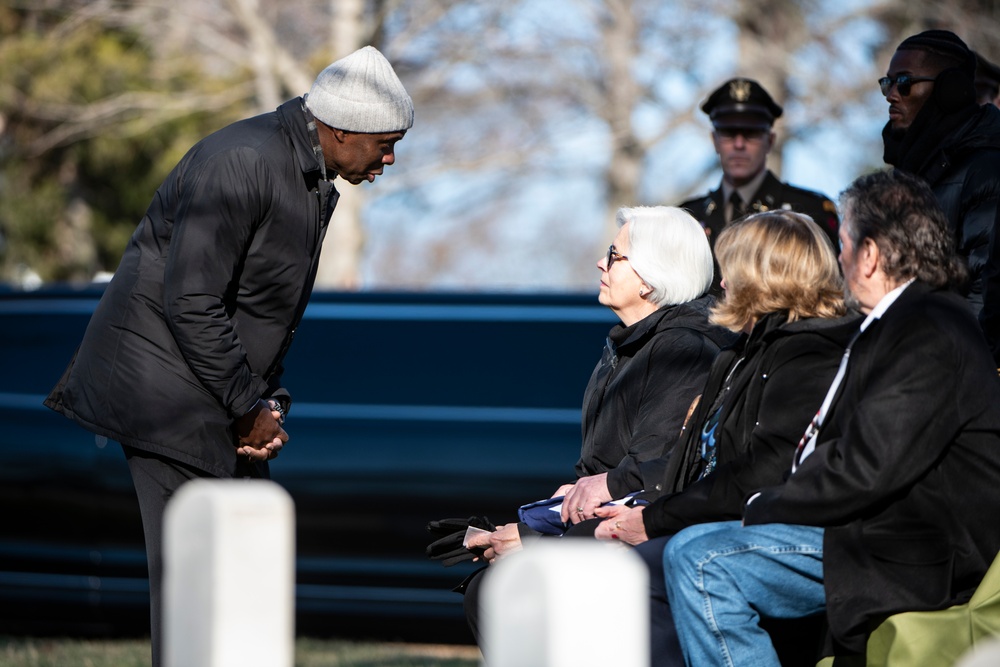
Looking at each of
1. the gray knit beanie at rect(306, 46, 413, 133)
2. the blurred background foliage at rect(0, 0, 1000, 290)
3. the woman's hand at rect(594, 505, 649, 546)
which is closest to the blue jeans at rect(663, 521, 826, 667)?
the woman's hand at rect(594, 505, 649, 546)

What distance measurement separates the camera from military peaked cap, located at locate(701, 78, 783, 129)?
19.2ft

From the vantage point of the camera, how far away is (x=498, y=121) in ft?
71.7

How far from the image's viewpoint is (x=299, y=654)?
6438mm

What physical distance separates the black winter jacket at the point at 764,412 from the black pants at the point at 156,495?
1.40m

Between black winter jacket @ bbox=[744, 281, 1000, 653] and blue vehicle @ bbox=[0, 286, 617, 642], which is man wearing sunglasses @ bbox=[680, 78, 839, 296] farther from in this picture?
black winter jacket @ bbox=[744, 281, 1000, 653]

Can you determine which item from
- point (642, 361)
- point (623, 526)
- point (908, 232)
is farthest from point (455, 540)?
point (908, 232)

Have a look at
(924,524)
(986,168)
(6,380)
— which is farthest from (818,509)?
(6,380)

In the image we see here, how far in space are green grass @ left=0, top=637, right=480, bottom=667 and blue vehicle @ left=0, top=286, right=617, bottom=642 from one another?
0.09m

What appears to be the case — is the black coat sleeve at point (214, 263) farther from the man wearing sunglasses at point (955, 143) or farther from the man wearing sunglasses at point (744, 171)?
the man wearing sunglasses at point (744, 171)

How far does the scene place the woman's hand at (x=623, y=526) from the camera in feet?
12.6

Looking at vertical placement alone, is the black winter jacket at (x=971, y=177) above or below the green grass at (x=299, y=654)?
above

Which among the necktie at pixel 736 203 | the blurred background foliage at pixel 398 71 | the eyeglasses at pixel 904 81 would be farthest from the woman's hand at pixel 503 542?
the blurred background foliage at pixel 398 71

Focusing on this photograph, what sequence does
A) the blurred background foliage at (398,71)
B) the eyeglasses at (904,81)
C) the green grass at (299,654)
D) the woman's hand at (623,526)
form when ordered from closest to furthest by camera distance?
the woman's hand at (623,526), the eyeglasses at (904,81), the green grass at (299,654), the blurred background foliage at (398,71)

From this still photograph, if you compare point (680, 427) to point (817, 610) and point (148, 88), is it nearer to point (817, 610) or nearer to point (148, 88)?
point (817, 610)
